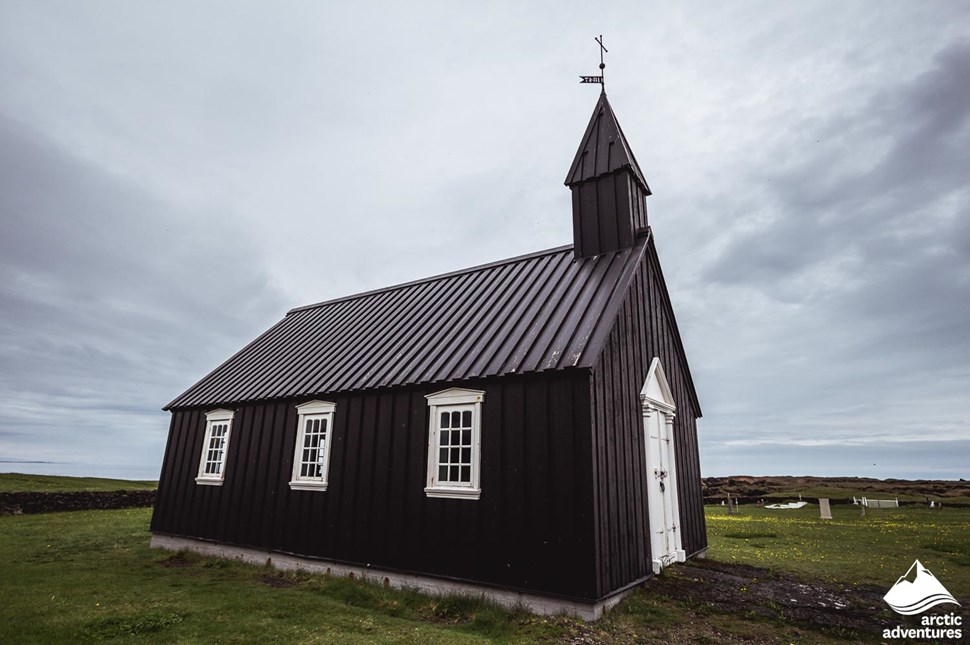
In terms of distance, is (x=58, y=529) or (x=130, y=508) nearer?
(x=58, y=529)

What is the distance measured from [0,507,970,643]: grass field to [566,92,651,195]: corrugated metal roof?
957cm

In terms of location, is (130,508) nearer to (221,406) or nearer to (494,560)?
(221,406)

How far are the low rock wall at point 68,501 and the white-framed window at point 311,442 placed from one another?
2044 centimetres

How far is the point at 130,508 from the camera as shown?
2848 cm

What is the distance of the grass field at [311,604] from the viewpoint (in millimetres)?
7273

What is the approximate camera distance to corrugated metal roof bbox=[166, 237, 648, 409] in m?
9.97

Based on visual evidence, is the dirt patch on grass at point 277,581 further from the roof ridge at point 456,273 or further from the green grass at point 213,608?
the roof ridge at point 456,273

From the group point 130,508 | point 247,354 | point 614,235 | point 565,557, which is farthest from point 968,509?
point 130,508

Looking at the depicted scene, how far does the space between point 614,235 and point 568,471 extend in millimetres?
6515

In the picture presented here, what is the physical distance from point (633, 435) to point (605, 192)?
6307 mm

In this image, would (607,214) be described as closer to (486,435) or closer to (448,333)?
(448,333)

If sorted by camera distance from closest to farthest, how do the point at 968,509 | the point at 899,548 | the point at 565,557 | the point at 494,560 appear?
1. the point at 565,557
2. the point at 494,560
3. the point at 899,548
4. the point at 968,509

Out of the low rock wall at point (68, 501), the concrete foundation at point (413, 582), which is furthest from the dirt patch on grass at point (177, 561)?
the low rock wall at point (68, 501)

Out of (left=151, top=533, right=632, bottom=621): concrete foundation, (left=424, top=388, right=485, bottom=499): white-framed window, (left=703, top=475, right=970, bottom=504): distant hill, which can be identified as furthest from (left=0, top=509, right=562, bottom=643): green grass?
(left=703, top=475, right=970, bottom=504): distant hill
